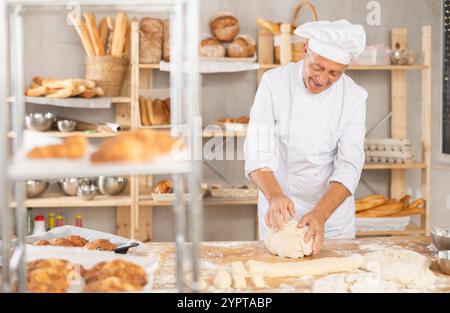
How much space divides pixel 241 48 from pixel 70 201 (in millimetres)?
1529

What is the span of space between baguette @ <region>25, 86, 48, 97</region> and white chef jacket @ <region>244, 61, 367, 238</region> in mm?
1630

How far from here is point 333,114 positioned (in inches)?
111

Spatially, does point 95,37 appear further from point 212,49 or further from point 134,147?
point 134,147

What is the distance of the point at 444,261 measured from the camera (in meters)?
2.01

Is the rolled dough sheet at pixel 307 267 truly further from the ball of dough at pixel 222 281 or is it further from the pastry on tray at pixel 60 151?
the pastry on tray at pixel 60 151

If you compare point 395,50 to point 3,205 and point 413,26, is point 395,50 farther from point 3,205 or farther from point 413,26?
point 3,205

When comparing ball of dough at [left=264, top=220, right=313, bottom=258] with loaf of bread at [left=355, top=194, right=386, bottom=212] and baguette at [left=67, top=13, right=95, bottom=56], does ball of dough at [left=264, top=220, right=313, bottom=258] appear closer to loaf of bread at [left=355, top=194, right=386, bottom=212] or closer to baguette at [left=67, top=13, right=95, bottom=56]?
loaf of bread at [left=355, top=194, right=386, bottom=212]

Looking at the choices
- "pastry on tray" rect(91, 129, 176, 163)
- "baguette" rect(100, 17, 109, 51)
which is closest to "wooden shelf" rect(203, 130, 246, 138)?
"baguette" rect(100, 17, 109, 51)

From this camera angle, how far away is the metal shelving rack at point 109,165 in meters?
1.32

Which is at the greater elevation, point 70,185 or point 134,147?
point 134,147

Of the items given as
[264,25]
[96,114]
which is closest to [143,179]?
[96,114]

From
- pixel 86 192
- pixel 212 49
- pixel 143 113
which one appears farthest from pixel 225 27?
pixel 86 192

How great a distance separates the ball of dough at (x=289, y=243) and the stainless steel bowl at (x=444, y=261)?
0.45 metres

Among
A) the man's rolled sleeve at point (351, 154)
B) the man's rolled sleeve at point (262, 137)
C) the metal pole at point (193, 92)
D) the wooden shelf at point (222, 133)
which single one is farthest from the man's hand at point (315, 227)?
the wooden shelf at point (222, 133)
